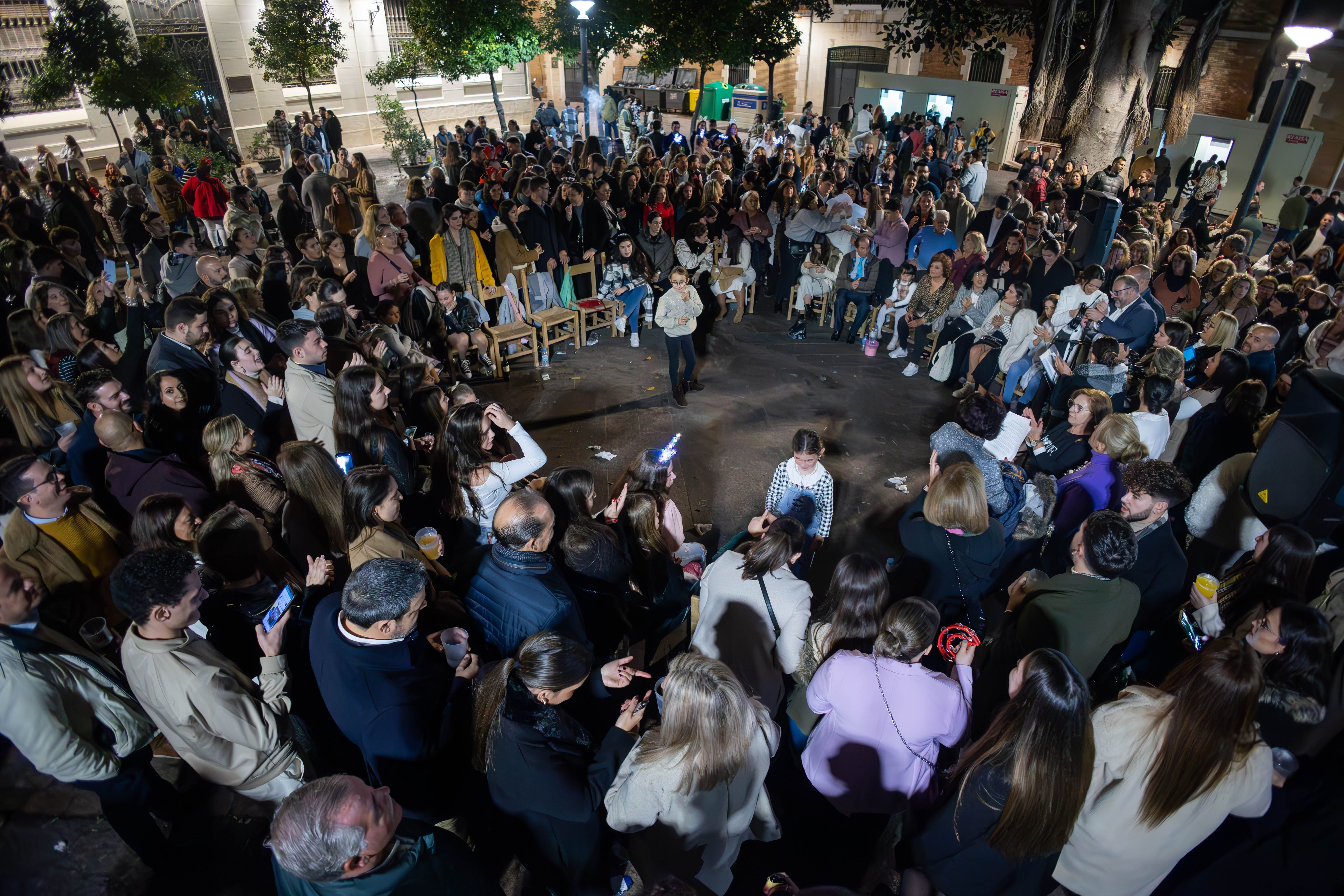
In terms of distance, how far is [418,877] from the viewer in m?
1.76

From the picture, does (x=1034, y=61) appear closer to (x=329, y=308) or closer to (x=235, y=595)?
(x=329, y=308)

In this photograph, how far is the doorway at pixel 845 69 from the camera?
25703 mm

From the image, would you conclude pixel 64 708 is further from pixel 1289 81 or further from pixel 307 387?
pixel 1289 81

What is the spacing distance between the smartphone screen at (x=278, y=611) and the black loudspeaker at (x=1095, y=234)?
9.31 m

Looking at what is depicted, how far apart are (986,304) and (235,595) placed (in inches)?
269

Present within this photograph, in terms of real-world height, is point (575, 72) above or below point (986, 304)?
above

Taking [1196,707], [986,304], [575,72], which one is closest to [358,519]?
[1196,707]

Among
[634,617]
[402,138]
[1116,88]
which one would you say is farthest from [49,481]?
[1116,88]

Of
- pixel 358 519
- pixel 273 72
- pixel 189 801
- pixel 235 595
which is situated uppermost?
pixel 273 72

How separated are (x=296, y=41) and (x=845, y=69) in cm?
2047

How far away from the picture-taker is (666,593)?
354 centimetres

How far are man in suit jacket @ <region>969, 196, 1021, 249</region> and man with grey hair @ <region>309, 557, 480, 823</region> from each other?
8.21m

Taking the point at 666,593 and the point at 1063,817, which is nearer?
the point at 1063,817

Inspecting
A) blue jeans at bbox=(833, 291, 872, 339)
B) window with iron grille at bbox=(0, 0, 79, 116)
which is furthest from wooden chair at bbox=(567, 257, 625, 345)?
window with iron grille at bbox=(0, 0, 79, 116)
